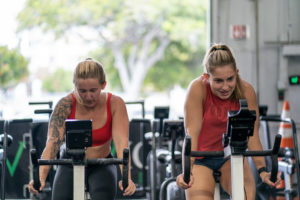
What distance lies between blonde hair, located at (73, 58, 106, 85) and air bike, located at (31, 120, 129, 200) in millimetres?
499

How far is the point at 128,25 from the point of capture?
982cm

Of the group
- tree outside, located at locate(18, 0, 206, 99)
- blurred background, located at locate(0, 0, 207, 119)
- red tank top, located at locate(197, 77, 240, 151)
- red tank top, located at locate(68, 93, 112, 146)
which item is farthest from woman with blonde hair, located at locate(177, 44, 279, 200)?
tree outside, located at locate(18, 0, 206, 99)

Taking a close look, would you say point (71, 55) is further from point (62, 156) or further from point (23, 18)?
point (62, 156)

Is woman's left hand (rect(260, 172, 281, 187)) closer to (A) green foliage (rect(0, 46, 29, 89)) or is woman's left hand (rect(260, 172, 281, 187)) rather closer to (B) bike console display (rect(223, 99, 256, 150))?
(B) bike console display (rect(223, 99, 256, 150))

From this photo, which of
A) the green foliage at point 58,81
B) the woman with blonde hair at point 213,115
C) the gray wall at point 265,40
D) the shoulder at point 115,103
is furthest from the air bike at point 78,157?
the green foliage at point 58,81

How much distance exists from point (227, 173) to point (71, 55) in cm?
774

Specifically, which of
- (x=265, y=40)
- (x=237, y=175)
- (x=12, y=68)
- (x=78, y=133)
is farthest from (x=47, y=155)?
(x=12, y=68)

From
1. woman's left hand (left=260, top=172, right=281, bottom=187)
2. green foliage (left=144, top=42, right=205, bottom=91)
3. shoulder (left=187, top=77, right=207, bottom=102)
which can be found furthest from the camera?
green foliage (left=144, top=42, right=205, bottom=91)

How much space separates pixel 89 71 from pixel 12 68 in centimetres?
745

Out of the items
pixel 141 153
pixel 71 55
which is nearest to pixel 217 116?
pixel 141 153

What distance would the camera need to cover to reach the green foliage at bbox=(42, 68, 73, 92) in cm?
1175

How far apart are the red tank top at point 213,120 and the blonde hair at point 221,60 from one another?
8 centimetres

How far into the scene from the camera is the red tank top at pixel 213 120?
7.52ft

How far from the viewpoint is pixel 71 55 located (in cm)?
959
